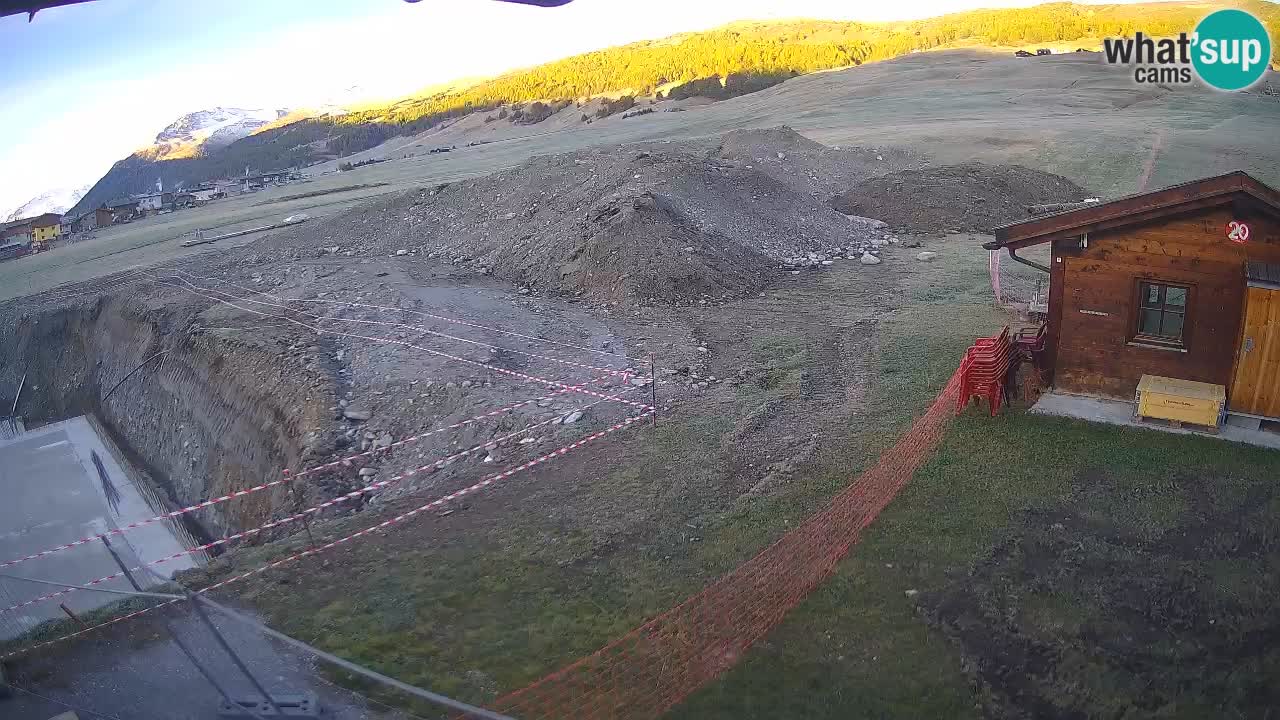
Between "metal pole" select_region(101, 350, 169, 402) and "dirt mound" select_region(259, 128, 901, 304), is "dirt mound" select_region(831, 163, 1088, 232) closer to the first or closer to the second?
"dirt mound" select_region(259, 128, 901, 304)

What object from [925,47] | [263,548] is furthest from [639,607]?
[925,47]

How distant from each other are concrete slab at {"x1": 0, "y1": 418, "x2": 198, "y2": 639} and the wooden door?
16559 millimetres

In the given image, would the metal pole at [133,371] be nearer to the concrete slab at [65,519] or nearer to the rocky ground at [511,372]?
the rocky ground at [511,372]

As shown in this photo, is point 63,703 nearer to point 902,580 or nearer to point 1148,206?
point 902,580

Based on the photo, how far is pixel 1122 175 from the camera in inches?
1412

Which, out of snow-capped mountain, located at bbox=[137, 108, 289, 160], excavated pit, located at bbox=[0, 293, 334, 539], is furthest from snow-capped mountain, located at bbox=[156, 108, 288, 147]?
excavated pit, located at bbox=[0, 293, 334, 539]

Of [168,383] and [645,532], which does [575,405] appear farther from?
[168,383]

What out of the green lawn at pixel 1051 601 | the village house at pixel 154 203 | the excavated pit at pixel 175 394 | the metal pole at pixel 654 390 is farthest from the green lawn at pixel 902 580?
the village house at pixel 154 203

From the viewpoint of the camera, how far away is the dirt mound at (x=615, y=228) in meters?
22.1

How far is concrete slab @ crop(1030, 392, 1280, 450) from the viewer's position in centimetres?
1194

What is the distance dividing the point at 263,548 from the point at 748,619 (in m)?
6.86

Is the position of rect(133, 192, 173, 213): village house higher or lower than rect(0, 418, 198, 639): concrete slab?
higher

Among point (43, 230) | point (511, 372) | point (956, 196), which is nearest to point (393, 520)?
point (511, 372)

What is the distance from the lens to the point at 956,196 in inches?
1198
